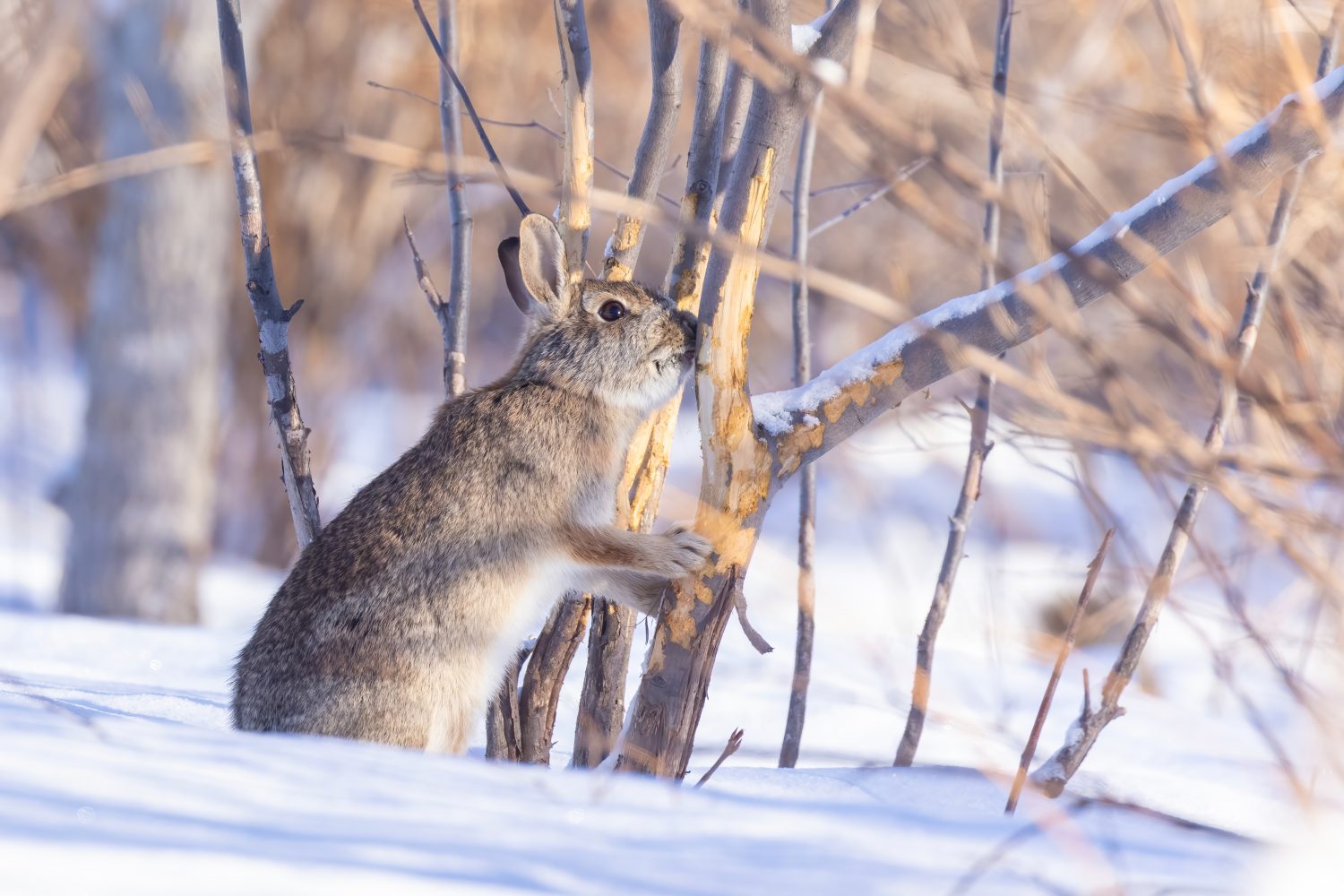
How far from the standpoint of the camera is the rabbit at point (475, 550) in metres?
2.79

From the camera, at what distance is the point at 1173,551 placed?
2969 millimetres

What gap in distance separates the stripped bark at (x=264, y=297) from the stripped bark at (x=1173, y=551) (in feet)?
6.20

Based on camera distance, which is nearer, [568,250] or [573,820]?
[573,820]

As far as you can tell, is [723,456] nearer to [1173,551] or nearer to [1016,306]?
[1016,306]

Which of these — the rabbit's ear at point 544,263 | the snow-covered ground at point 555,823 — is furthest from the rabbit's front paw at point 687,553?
the rabbit's ear at point 544,263

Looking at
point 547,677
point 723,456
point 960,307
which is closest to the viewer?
point 960,307

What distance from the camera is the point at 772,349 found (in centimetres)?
1277

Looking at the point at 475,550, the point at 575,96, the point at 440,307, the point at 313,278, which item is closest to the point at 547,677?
the point at 475,550

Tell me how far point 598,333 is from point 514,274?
36cm

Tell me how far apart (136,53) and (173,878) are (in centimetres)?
685

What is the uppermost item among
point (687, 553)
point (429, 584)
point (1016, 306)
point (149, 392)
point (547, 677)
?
point (149, 392)

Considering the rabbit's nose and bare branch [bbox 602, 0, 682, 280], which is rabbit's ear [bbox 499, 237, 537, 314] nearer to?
bare branch [bbox 602, 0, 682, 280]

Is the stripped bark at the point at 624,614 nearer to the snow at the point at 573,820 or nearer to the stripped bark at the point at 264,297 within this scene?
the snow at the point at 573,820

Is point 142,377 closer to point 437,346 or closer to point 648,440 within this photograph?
point 437,346
